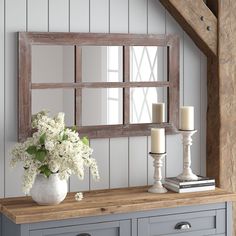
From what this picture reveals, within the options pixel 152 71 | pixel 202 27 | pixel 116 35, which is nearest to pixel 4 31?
pixel 116 35

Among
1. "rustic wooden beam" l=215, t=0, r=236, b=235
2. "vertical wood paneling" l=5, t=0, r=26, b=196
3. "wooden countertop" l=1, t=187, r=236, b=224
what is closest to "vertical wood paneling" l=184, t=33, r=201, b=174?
"rustic wooden beam" l=215, t=0, r=236, b=235

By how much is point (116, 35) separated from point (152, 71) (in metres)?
0.33

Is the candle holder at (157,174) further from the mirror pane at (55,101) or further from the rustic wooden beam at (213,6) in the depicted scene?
the rustic wooden beam at (213,6)

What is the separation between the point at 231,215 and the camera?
4164 millimetres

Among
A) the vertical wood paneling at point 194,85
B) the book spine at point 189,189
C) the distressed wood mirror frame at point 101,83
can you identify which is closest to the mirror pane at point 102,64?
the distressed wood mirror frame at point 101,83

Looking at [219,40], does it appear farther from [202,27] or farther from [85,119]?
[85,119]

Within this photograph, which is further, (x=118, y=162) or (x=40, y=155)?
(x=118, y=162)

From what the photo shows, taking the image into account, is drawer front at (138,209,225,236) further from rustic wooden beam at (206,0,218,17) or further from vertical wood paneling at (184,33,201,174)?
rustic wooden beam at (206,0,218,17)

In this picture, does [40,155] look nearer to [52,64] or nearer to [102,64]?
[52,64]

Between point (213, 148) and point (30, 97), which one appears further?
point (213, 148)

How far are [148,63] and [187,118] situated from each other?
415 millimetres

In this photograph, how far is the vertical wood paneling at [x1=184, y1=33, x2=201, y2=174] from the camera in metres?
4.47

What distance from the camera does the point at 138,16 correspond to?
4289 millimetres

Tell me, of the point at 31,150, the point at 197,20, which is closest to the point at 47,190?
the point at 31,150
